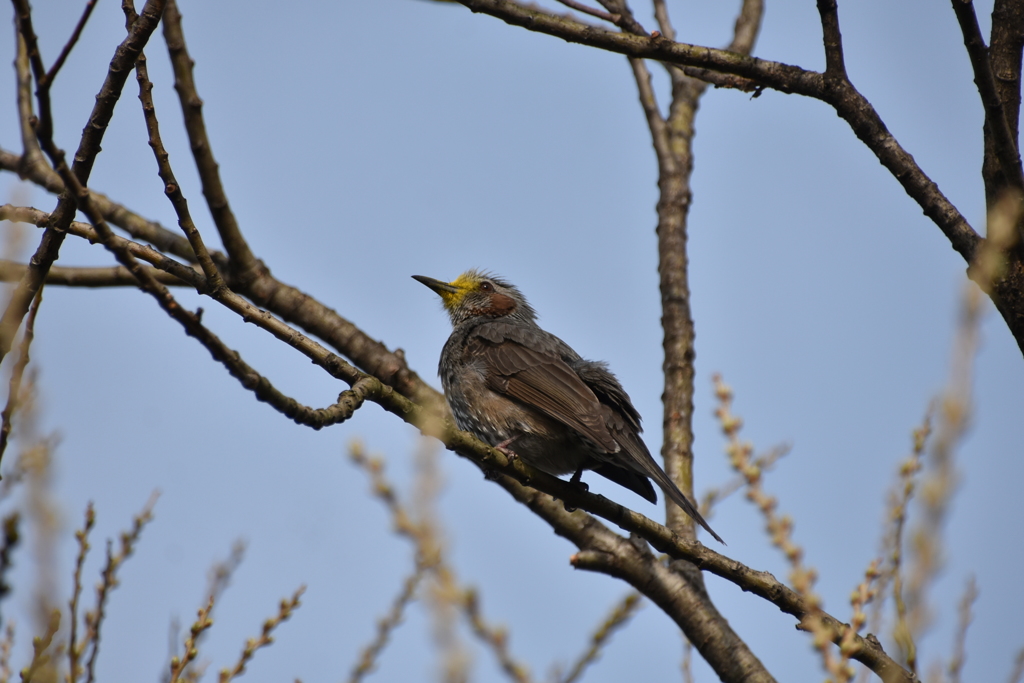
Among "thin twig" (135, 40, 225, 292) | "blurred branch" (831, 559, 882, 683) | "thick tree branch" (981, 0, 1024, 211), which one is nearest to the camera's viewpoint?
"blurred branch" (831, 559, 882, 683)

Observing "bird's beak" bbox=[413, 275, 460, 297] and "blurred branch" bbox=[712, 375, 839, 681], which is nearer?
"blurred branch" bbox=[712, 375, 839, 681]

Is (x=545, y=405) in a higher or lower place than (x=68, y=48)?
higher

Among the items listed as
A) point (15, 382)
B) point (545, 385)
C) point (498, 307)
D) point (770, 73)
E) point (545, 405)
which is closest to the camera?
point (15, 382)

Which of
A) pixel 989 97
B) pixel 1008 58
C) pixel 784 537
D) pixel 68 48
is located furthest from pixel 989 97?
pixel 68 48

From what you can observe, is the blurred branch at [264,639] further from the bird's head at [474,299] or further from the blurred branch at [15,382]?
the bird's head at [474,299]

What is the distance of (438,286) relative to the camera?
24.6ft

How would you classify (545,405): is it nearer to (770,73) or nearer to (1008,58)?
(770,73)

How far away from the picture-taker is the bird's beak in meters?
7.44

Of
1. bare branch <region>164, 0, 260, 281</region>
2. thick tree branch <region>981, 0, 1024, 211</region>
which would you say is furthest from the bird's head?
thick tree branch <region>981, 0, 1024, 211</region>

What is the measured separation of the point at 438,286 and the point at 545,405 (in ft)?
8.13

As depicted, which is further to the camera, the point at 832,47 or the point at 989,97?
the point at 832,47

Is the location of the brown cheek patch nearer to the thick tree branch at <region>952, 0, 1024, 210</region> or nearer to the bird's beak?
the bird's beak

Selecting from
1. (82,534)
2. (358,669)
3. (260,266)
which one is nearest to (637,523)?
(358,669)

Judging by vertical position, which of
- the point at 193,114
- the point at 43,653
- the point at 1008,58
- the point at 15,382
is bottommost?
the point at 43,653
